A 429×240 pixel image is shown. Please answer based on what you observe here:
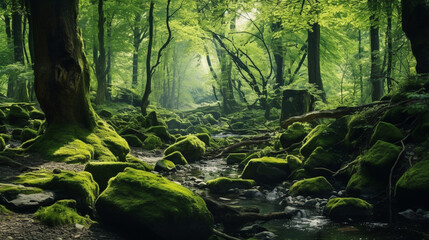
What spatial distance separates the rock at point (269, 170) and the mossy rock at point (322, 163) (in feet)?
1.91

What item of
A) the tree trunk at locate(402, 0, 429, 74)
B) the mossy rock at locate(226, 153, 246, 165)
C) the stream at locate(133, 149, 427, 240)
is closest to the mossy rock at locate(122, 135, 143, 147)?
the mossy rock at locate(226, 153, 246, 165)

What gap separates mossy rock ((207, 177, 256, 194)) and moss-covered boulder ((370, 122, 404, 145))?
2906mm

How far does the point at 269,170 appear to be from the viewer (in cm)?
809

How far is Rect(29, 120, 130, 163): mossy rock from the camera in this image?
6602 millimetres

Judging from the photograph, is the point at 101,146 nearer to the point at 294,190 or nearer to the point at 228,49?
the point at 294,190

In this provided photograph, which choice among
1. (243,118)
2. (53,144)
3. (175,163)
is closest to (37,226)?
(53,144)

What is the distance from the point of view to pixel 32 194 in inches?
156

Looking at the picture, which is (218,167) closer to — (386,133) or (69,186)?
(386,133)

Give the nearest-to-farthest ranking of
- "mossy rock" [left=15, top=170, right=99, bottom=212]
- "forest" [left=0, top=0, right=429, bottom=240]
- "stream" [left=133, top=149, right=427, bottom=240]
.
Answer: "forest" [left=0, top=0, right=429, bottom=240] < "mossy rock" [left=15, top=170, right=99, bottom=212] < "stream" [left=133, top=149, right=427, bottom=240]

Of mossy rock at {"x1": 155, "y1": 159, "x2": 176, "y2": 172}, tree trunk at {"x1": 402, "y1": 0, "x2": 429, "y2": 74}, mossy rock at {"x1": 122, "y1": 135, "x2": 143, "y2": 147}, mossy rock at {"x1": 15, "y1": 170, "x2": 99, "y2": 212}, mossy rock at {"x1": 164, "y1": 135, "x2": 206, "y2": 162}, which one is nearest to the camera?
mossy rock at {"x1": 15, "y1": 170, "x2": 99, "y2": 212}

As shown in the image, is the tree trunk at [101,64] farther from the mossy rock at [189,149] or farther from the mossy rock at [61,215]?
the mossy rock at [61,215]

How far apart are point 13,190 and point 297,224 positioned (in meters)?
3.95

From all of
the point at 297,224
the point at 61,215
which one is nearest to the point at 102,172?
the point at 61,215

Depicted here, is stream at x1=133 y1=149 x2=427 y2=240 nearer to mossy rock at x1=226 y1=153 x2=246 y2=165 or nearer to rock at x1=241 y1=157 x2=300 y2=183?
rock at x1=241 y1=157 x2=300 y2=183
